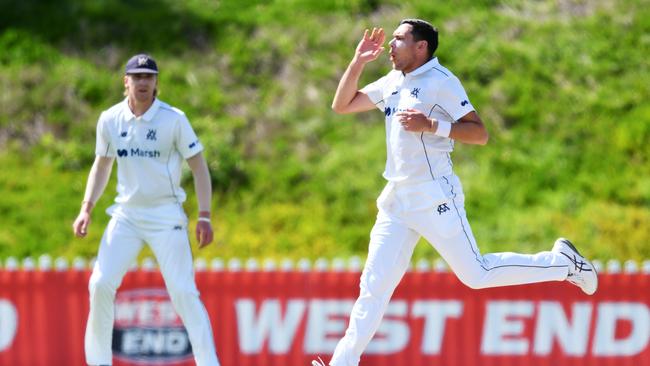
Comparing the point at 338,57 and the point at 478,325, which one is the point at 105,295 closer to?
the point at 478,325

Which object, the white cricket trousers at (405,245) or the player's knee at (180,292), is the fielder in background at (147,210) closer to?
the player's knee at (180,292)

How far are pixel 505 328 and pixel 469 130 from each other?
12.1ft

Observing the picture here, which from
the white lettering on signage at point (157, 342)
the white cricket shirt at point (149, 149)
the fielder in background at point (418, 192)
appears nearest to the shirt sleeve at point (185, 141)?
the white cricket shirt at point (149, 149)

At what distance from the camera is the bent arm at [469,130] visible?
6211 mm

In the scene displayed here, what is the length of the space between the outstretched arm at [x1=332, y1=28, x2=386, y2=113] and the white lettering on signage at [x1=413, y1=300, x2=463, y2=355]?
3272 mm

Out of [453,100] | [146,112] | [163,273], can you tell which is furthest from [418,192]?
[146,112]

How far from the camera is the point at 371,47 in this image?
6555 millimetres

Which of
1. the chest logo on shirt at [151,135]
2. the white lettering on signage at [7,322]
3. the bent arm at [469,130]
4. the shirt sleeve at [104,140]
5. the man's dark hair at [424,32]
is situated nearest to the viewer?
the bent arm at [469,130]

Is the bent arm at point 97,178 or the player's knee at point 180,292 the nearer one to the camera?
the player's knee at point 180,292

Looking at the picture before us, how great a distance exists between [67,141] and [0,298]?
5480 mm

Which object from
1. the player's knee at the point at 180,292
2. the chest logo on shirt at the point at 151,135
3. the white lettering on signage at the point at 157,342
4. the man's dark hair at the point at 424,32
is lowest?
the white lettering on signage at the point at 157,342

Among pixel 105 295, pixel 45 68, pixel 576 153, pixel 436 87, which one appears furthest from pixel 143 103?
pixel 45 68

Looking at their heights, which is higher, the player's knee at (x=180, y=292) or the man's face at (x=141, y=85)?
the man's face at (x=141, y=85)

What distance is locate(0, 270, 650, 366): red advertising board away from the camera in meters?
9.45
